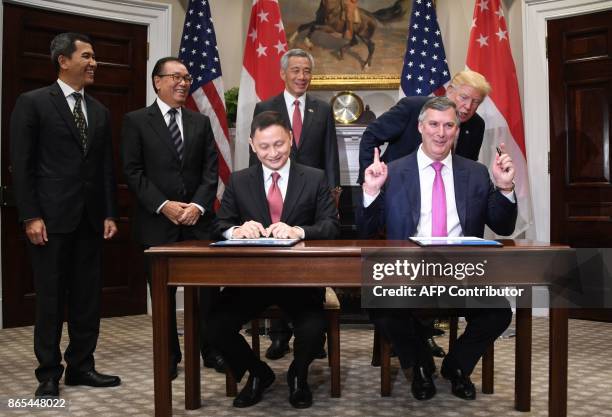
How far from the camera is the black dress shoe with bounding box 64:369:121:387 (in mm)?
3512

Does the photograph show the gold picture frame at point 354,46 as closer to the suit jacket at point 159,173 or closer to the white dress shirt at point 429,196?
the suit jacket at point 159,173

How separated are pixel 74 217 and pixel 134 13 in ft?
9.61

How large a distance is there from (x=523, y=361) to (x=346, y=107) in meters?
3.37

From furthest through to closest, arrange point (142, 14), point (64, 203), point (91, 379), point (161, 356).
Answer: point (142, 14)
point (91, 379)
point (64, 203)
point (161, 356)

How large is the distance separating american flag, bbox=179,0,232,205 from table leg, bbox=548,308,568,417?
3312 mm

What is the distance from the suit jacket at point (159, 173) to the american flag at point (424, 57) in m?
2.20

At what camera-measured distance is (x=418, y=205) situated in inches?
126

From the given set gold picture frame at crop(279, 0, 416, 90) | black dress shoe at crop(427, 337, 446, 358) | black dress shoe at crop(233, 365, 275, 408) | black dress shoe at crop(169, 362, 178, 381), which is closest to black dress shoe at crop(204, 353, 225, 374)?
black dress shoe at crop(169, 362, 178, 381)

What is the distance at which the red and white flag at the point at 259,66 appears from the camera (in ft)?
18.1

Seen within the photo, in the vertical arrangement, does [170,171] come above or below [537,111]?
below

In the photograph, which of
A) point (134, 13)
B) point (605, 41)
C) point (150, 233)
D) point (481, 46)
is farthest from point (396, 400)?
point (134, 13)

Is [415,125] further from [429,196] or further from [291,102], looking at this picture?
[429,196]

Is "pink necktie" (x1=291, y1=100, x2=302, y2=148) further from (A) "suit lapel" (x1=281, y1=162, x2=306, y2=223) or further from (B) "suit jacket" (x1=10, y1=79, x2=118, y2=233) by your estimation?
(B) "suit jacket" (x1=10, y1=79, x2=118, y2=233)

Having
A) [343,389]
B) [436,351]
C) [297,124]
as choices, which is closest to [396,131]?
[297,124]
